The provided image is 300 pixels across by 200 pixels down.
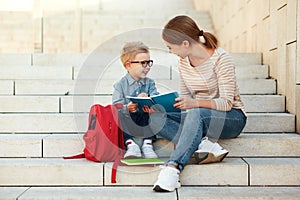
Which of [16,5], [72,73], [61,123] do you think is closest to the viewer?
[61,123]

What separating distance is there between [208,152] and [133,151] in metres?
0.40

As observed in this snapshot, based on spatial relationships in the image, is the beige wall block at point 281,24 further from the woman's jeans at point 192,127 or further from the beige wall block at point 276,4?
the woman's jeans at point 192,127

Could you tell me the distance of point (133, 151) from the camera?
2580mm

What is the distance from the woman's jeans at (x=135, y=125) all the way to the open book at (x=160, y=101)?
74mm

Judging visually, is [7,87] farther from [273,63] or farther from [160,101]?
[273,63]

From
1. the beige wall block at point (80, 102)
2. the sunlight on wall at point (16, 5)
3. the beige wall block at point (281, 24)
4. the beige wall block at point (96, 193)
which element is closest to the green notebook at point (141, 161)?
the beige wall block at point (96, 193)

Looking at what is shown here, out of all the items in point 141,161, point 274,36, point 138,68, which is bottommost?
point 141,161

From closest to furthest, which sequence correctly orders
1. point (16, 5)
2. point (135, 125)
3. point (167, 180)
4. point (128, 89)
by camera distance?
point (167, 180) < point (135, 125) < point (128, 89) < point (16, 5)

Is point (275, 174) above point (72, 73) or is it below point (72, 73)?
below

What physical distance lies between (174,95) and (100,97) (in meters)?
1.05

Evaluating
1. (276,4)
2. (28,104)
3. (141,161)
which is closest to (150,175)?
(141,161)

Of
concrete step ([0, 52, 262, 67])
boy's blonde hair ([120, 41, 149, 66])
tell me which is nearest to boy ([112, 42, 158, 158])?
boy's blonde hair ([120, 41, 149, 66])

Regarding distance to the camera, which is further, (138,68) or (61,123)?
(61,123)

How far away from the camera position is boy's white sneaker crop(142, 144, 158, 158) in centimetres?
264
